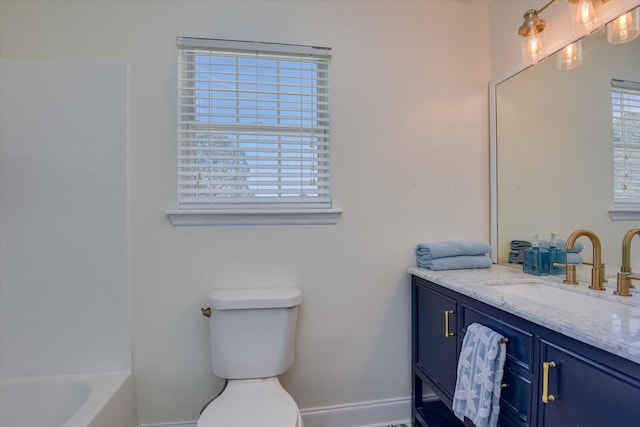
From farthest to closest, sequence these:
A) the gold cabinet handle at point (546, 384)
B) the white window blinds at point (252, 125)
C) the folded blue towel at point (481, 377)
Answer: the white window blinds at point (252, 125), the folded blue towel at point (481, 377), the gold cabinet handle at point (546, 384)

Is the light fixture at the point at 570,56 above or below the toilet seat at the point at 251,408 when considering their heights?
above

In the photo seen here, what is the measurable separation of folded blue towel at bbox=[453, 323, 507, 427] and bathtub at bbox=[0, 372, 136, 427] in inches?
57.7

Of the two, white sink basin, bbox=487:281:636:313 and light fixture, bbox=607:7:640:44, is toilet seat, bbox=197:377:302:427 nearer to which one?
white sink basin, bbox=487:281:636:313

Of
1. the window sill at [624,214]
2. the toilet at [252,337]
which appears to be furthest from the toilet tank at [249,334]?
Result: the window sill at [624,214]

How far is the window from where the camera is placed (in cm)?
172

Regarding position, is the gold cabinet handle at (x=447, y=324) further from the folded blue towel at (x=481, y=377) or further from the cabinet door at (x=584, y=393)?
the cabinet door at (x=584, y=393)

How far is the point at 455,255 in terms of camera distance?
1.77 metres

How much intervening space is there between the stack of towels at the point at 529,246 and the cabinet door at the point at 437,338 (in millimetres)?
566

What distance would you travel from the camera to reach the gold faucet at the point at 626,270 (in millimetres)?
1203

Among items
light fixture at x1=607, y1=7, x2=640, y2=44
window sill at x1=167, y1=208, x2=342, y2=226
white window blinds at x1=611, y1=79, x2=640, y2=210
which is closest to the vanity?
white window blinds at x1=611, y1=79, x2=640, y2=210

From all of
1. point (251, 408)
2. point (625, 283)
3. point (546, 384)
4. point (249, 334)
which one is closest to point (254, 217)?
point (249, 334)

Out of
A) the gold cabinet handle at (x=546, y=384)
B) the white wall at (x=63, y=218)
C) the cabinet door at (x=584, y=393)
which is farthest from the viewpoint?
the white wall at (x=63, y=218)

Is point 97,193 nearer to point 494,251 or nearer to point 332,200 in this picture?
point 332,200

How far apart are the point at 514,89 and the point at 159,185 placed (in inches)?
77.7
